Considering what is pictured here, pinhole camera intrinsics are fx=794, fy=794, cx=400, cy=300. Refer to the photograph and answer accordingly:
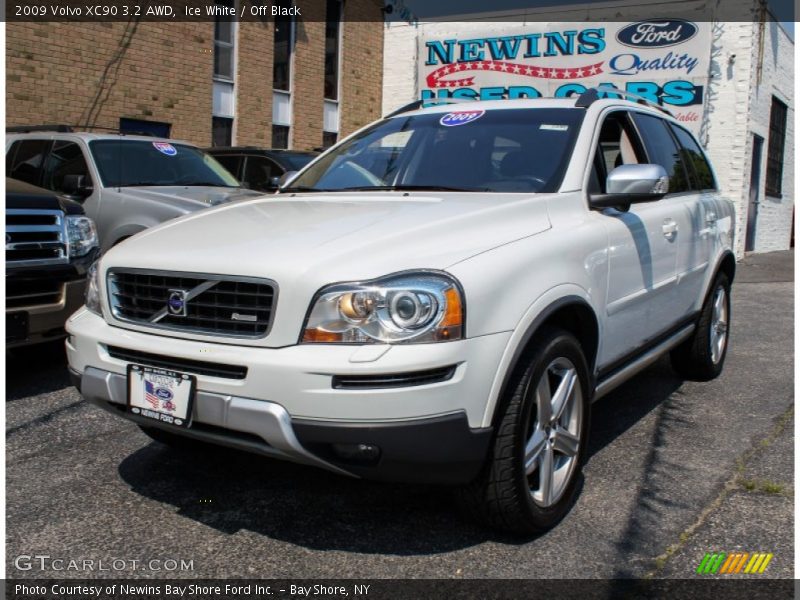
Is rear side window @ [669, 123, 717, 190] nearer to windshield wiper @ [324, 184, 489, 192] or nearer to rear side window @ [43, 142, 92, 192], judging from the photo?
windshield wiper @ [324, 184, 489, 192]

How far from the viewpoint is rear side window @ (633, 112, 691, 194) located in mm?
4516

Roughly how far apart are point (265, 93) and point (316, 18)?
7.91 ft

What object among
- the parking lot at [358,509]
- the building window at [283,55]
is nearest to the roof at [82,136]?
the parking lot at [358,509]

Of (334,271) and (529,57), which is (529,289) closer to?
(334,271)

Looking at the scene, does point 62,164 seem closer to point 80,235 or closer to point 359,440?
point 80,235

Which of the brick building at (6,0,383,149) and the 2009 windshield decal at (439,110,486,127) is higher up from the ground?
the brick building at (6,0,383,149)

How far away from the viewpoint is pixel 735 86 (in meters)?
14.8

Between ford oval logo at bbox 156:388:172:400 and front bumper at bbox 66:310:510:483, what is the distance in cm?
14

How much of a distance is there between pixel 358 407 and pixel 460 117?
7.23 feet

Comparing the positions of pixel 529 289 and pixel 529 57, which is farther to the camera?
pixel 529 57

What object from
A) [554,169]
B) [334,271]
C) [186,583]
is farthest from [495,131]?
[186,583]

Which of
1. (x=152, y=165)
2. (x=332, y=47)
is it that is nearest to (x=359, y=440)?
(x=152, y=165)

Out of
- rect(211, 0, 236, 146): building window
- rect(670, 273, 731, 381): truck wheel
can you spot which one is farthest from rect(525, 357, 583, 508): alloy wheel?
rect(211, 0, 236, 146): building window

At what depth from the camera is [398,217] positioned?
3.13 meters
